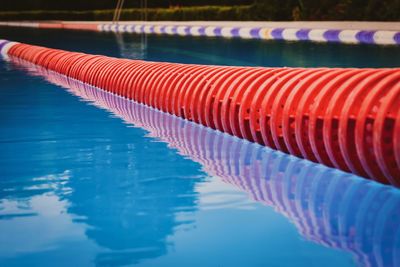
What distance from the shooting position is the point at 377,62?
1168 centimetres

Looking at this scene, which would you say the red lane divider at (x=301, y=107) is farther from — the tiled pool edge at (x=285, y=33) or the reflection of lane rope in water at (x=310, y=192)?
the tiled pool edge at (x=285, y=33)

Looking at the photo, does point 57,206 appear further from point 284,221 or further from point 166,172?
point 284,221

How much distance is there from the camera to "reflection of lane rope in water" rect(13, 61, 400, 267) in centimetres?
303

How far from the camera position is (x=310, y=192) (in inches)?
151

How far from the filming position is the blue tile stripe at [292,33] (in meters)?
16.7

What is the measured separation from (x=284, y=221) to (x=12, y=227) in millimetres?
1408

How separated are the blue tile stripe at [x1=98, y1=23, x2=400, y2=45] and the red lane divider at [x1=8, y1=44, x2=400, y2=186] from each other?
10.3 meters

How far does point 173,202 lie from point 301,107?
139 cm

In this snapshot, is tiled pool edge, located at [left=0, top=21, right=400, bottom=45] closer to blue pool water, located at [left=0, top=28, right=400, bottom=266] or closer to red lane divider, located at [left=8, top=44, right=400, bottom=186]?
red lane divider, located at [left=8, top=44, right=400, bottom=186]

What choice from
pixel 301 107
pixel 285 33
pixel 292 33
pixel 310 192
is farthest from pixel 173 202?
pixel 285 33
